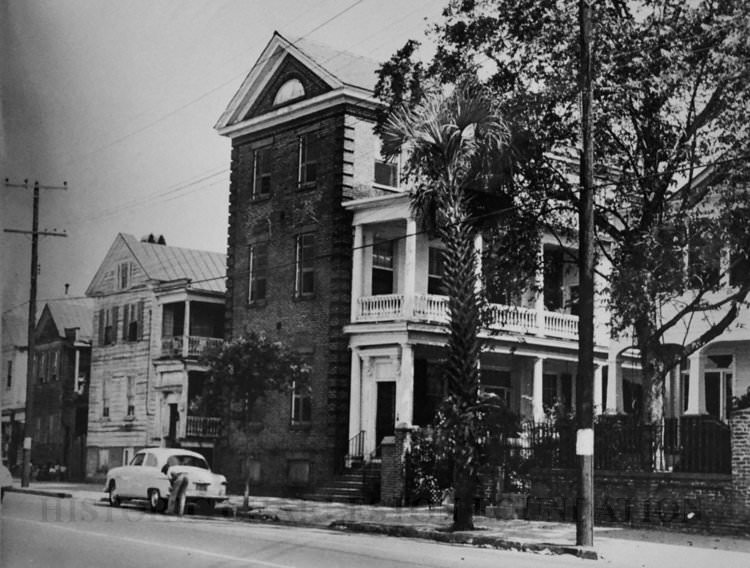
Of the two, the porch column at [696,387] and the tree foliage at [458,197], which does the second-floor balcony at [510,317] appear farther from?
the porch column at [696,387]

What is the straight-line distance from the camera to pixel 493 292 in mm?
13008

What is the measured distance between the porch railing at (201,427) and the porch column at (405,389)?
6.86ft

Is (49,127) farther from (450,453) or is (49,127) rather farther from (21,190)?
(450,453)

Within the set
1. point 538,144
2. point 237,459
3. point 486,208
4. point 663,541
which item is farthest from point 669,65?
point 237,459

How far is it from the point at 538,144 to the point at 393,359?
3.16 meters

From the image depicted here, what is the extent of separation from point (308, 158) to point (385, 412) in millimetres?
2563

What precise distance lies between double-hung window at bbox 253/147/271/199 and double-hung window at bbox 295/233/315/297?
552 mm

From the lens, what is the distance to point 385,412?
11633mm

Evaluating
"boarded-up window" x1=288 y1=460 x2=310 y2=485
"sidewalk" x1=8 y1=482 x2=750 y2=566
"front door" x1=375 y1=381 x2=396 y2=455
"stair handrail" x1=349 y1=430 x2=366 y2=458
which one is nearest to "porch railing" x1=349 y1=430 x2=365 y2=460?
"stair handrail" x1=349 y1=430 x2=366 y2=458

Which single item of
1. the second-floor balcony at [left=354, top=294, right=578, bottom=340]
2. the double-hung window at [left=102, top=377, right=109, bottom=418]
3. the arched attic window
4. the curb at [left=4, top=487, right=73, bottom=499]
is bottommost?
the curb at [left=4, top=487, right=73, bottom=499]

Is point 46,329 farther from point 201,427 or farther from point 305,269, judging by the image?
point 305,269

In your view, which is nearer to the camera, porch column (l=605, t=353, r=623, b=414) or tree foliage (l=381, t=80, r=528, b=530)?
tree foliage (l=381, t=80, r=528, b=530)

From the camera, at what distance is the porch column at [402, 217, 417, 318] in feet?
40.3

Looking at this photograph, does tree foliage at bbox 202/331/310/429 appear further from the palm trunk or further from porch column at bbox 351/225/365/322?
the palm trunk
